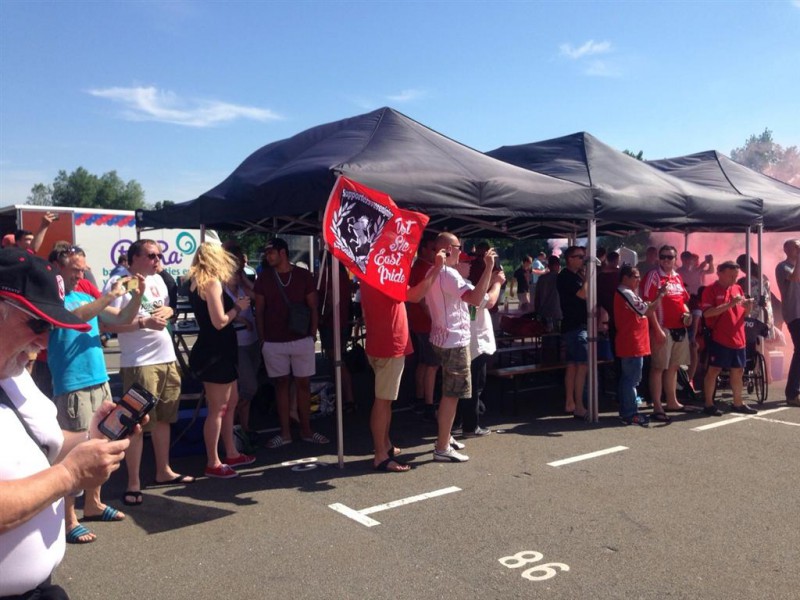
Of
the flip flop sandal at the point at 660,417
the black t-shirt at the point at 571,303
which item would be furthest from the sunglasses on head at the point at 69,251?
the flip flop sandal at the point at 660,417

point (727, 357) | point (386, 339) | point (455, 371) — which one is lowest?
point (727, 357)

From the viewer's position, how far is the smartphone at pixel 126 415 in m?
2.15

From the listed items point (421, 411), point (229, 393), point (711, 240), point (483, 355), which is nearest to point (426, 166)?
point (483, 355)

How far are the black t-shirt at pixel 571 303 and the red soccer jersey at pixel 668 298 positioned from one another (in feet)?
2.37

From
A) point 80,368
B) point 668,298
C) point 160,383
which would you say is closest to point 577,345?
Result: point 668,298

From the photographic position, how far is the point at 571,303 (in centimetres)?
730

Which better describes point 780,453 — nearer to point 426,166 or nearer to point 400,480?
point 400,480

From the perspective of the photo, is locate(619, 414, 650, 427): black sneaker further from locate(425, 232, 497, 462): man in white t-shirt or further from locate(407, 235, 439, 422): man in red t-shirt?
locate(425, 232, 497, 462): man in white t-shirt

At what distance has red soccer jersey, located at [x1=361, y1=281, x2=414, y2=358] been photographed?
5.30m

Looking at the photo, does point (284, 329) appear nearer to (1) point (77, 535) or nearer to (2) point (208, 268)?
(2) point (208, 268)

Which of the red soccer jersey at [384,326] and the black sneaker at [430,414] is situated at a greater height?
the red soccer jersey at [384,326]

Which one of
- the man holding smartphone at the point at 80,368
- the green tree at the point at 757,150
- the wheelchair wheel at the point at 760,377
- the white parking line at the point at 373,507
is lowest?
the white parking line at the point at 373,507

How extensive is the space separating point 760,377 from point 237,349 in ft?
20.7

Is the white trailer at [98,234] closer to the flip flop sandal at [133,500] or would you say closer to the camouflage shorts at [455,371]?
the camouflage shorts at [455,371]
